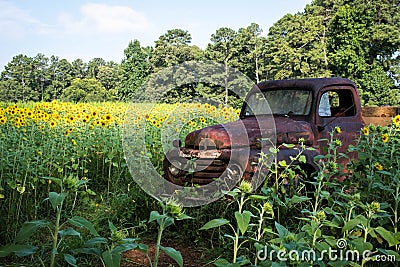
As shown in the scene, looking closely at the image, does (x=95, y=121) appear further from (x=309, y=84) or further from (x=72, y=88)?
(x=72, y=88)

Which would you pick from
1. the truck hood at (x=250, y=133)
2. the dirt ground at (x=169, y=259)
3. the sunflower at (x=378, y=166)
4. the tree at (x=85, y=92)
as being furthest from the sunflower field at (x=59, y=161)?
the tree at (x=85, y=92)

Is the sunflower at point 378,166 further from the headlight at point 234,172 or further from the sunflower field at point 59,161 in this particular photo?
the sunflower field at point 59,161

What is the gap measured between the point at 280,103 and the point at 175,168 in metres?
1.69

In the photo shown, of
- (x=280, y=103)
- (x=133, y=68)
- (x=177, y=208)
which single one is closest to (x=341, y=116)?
(x=280, y=103)

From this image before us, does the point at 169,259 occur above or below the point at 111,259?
below

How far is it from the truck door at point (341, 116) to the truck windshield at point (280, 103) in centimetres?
17

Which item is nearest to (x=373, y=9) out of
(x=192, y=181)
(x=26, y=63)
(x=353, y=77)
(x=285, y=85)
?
(x=353, y=77)

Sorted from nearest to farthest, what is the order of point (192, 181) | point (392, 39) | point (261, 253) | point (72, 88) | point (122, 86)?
point (261, 253)
point (192, 181)
point (392, 39)
point (122, 86)
point (72, 88)

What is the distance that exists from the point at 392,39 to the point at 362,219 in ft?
97.1

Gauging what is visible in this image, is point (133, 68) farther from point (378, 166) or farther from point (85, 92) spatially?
point (378, 166)

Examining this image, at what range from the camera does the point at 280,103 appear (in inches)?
198

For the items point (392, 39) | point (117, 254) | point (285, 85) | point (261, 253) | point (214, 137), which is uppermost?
point (392, 39)

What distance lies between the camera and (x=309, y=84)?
4914 mm

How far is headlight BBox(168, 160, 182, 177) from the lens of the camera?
4209 millimetres
